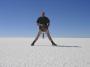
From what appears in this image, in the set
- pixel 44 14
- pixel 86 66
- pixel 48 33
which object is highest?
pixel 44 14

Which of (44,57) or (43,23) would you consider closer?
(44,57)

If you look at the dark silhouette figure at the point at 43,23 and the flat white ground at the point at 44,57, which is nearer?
the flat white ground at the point at 44,57

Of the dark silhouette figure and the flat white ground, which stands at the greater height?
the dark silhouette figure

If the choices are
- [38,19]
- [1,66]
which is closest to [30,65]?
[1,66]

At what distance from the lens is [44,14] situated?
15234 millimetres

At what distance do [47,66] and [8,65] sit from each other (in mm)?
973

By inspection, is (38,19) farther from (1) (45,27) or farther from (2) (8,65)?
(2) (8,65)

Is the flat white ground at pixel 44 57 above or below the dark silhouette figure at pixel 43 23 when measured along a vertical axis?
below

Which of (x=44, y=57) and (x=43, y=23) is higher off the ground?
(x=43, y=23)

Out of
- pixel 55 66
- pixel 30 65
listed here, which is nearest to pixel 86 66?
pixel 55 66

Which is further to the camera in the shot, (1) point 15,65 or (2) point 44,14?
(2) point 44,14

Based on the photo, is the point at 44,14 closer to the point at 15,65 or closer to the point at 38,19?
the point at 38,19

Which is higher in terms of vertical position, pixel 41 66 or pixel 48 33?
pixel 48 33

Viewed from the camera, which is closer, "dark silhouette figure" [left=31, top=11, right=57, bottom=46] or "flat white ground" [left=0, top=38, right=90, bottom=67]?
"flat white ground" [left=0, top=38, right=90, bottom=67]
